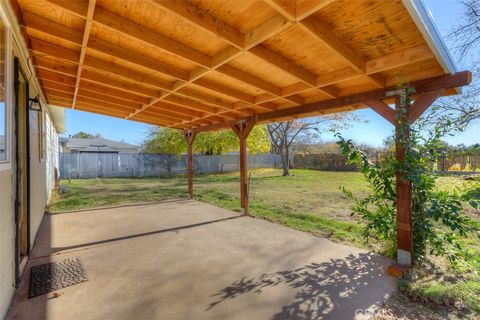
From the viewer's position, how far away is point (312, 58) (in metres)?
2.89

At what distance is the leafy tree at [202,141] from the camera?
1563 centimetres

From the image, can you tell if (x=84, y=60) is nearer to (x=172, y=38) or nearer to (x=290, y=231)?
(x=172, y=38)

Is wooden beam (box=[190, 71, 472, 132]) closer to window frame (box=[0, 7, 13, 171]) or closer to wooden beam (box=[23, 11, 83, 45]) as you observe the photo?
wooden beam (box=[23, 11, 83, 45])

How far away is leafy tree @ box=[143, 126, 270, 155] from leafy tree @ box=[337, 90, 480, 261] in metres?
12.0

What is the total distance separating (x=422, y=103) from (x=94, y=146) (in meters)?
22.9

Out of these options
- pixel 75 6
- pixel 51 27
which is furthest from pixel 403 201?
pixel 51 27

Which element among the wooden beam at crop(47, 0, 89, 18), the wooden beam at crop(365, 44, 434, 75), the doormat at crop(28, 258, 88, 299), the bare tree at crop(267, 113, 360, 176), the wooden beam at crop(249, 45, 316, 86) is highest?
the bare tree at crop(267, 113, 360, 176)

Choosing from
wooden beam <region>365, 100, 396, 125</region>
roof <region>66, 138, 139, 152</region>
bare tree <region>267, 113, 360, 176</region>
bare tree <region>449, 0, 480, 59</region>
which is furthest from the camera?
roof <region>66, 138, 139, 152</region>

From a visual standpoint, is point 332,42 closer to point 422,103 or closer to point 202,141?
point 422,103

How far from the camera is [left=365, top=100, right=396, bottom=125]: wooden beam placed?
3.11 m

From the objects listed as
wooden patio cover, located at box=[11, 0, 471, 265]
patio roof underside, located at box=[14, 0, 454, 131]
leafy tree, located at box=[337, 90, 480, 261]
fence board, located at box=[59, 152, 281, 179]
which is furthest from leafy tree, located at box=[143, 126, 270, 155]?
leafy tree, located at box=[337, 90, 480, 261]

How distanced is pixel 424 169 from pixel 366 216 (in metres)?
0.86

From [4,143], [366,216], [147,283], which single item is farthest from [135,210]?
[366,216]

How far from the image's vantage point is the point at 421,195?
2885 millimetres
